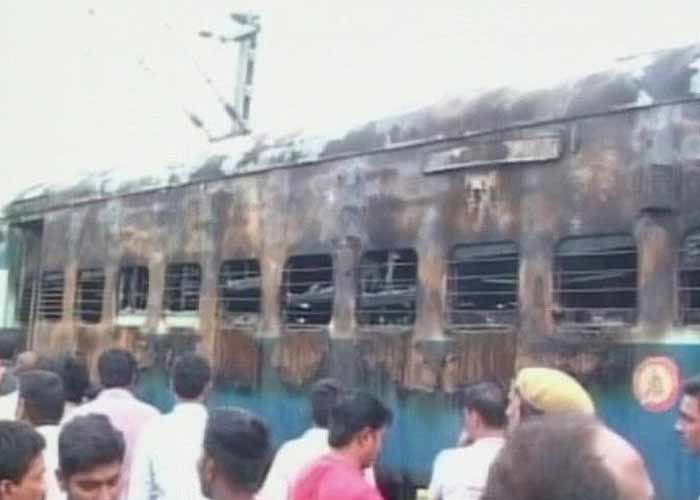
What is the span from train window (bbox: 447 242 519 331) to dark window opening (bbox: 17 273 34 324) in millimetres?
6491

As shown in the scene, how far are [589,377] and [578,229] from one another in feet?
2.20

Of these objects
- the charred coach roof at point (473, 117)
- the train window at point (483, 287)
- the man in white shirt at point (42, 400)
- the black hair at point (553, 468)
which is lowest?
the man in white shirt at point (42, 400)

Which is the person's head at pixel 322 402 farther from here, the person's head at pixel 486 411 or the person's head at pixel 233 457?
the person's head at pixel 233 457

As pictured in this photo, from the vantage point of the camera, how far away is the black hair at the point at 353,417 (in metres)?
3.78

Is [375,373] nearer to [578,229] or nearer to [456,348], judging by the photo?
[456,348]

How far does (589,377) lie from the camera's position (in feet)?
18.1

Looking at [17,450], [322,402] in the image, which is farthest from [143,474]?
[17,450]

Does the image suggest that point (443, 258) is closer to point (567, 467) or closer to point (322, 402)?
point (322, 402)

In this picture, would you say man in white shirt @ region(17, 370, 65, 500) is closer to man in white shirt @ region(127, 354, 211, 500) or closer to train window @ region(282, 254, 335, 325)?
man in white shirt @ region(127, 354, 211, 500)

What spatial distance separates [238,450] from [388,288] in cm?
405

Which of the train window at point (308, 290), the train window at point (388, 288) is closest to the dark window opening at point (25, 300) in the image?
the train window at point (308, 290)

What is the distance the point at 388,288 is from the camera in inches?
272

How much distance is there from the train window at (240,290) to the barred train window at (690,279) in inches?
130

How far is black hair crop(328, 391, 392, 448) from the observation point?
3.78 m
